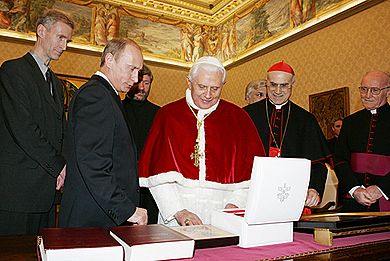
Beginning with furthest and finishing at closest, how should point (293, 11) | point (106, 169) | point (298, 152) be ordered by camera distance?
1. point (293, 11)
2. point (298, 152)
3. point (106, 169)

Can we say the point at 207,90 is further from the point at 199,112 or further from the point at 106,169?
the point at 106,169

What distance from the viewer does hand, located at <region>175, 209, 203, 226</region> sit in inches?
85.0

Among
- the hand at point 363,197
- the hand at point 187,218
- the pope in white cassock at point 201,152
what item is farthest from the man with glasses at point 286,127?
the hand at point 187,218

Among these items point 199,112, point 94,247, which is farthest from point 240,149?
point 94,247

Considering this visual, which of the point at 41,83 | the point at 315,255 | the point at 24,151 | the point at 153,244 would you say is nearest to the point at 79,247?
the point at 153,244

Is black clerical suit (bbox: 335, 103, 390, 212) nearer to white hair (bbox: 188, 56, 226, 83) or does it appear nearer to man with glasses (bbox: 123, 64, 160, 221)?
white hair (bbox: 188, 56, 226, 83)

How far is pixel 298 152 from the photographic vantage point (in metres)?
3.43

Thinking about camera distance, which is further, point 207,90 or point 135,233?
point 207,90

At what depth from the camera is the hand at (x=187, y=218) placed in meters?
2.16

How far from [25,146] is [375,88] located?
309cm

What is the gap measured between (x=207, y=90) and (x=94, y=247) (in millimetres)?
1607

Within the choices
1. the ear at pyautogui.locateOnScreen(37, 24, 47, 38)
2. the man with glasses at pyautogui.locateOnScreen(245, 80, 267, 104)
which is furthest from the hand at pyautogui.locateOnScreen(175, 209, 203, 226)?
the man with glasses at pyautogui.locateOnScreen(245, 80, 267, 104)

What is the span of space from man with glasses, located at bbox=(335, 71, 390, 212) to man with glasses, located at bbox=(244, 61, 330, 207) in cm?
45

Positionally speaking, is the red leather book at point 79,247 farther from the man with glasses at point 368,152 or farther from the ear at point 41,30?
the man with glasses at point 368,152
